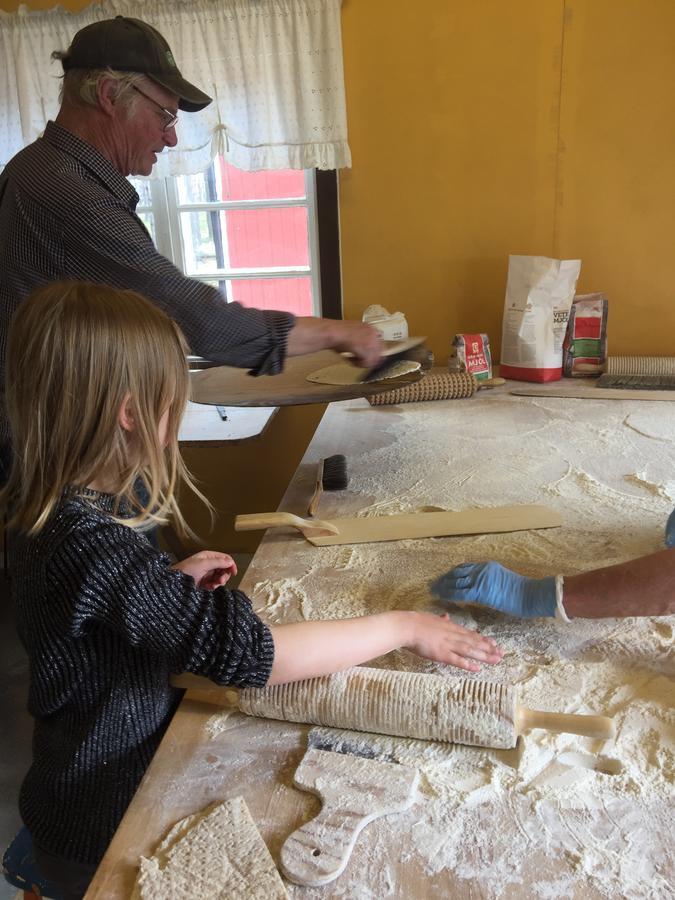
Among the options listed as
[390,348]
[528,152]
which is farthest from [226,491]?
[528,152]

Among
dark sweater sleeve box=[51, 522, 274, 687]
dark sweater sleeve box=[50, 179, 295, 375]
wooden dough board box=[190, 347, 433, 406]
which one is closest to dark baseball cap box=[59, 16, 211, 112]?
dark sweater sleeve box=[50, 179, 295, 375]

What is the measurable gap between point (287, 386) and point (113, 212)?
0.59m

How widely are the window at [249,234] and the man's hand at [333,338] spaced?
1.15m

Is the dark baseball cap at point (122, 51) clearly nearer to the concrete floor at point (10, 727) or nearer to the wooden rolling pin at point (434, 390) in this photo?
the wooden rolling pin at point (434, 390)

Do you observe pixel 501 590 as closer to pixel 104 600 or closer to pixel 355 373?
pixel 104 600

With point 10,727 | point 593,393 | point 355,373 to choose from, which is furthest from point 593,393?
point 10,727

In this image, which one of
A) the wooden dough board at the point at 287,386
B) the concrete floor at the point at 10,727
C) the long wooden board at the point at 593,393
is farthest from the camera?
the long wooden board at the point at 593,393

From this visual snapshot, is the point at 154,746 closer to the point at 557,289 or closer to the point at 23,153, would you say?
the point at 23,153

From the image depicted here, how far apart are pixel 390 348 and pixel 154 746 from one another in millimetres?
1003

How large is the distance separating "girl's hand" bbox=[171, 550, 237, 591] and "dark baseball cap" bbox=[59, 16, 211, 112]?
2.90 ft

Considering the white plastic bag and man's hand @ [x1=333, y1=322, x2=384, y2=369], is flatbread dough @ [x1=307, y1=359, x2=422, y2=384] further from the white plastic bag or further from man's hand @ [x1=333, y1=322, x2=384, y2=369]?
the white plastic bag

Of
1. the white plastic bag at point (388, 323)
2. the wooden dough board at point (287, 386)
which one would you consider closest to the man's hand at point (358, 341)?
the wooden dough board at point (287, 386)

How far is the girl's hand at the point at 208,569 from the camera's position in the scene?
40.8 inches

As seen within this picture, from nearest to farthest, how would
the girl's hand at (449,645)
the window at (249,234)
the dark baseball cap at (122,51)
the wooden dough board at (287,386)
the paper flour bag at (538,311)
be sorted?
1. the girl's hand at (449,645)
2. the dark baseball cap at (122,51)
3. the wooden dough board at (287,386)
4. the paper flour bag at (538,311)
5. the window at (249,234)
